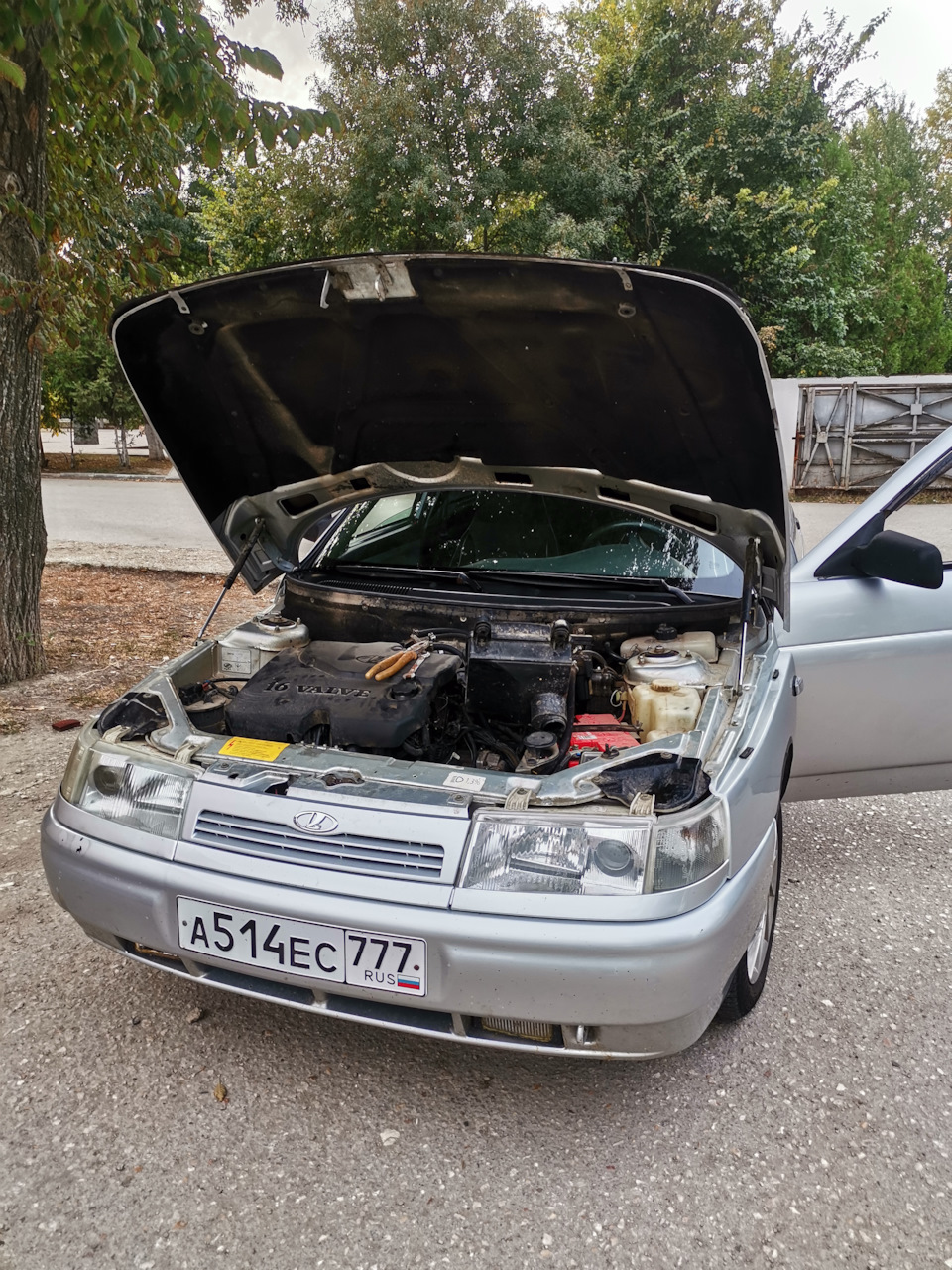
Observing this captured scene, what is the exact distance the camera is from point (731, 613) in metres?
3.03

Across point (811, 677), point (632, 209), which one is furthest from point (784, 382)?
point (811, 677)

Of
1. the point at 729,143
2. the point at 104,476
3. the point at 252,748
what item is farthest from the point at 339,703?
the point at 104,476

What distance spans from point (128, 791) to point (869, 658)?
8.32 feet

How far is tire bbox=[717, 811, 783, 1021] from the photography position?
2.41 metres

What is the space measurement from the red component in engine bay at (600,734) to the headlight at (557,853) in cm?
58

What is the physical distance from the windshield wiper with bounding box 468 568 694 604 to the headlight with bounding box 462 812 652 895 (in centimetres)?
131

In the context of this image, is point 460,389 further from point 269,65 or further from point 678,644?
point 269,65

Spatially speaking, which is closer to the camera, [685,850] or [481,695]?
[685,850]

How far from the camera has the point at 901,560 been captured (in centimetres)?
299

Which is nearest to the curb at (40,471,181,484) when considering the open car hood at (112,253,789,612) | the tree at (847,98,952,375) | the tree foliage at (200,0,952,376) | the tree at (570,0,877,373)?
the tree foliage at (200,0,952,376)

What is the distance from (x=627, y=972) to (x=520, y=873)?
0.99 ft

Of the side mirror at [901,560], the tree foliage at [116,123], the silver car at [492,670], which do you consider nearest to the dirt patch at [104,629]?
the tree foliage at [116,123]

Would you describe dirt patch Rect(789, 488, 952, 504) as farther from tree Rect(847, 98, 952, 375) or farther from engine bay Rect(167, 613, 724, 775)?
engine bay Rect(167, 613, 724, 775)

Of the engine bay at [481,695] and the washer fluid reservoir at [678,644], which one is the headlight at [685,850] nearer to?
the engine bay at [481,695]
